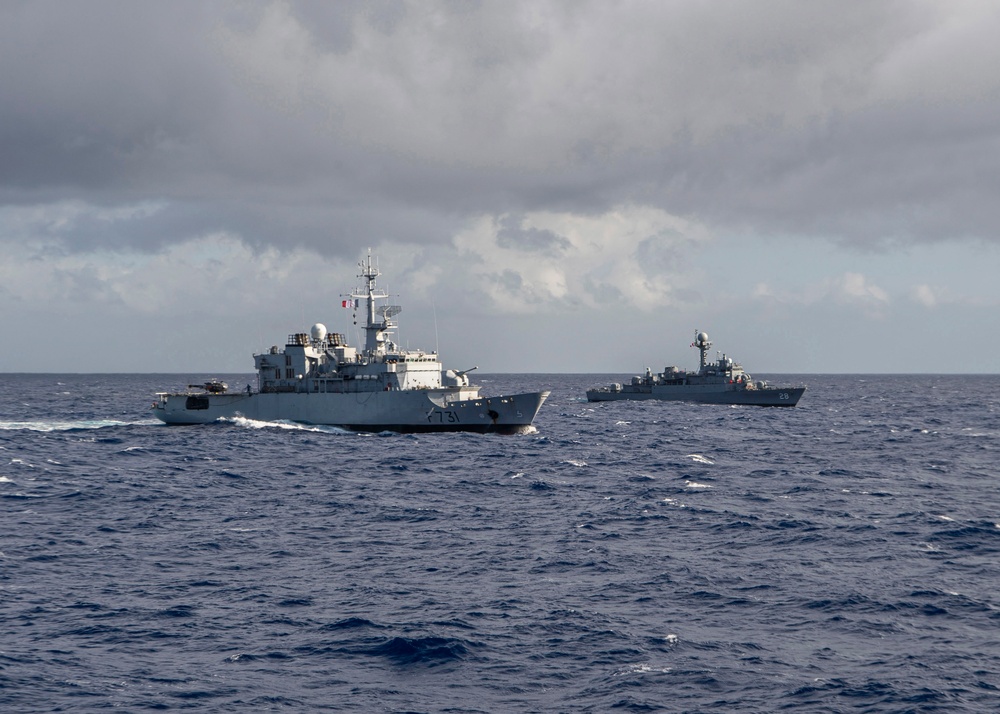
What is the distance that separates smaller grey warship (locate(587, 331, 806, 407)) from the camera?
361ft

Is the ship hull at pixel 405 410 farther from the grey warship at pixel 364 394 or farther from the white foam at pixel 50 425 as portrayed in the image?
the white foam at pixel 50 425

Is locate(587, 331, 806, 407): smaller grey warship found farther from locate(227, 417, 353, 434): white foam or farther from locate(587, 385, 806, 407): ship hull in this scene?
locate(227, 417, 353, 434): white foam

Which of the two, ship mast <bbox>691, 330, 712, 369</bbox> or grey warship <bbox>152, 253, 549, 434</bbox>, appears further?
ship mast <bbox>691, 330, 712, 369</bbox>

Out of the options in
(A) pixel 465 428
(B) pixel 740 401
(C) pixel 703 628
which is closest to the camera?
(C) pixel 703 628

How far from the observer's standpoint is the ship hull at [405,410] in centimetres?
6612

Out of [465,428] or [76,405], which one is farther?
[76,405]

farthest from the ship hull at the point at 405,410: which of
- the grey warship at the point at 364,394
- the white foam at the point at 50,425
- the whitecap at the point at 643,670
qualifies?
the whitecap at the point at 643,670

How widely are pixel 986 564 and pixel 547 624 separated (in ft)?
45.8

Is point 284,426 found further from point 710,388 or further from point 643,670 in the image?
point 710,388

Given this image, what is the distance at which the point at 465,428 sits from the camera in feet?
219

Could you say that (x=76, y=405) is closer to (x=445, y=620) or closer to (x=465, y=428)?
(x=465, y=428)

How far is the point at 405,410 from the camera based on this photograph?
66.5m


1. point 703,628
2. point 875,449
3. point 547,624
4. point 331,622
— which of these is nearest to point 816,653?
point 703,628

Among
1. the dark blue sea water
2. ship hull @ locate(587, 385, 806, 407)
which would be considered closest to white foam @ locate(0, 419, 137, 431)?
the dark blue sea water
